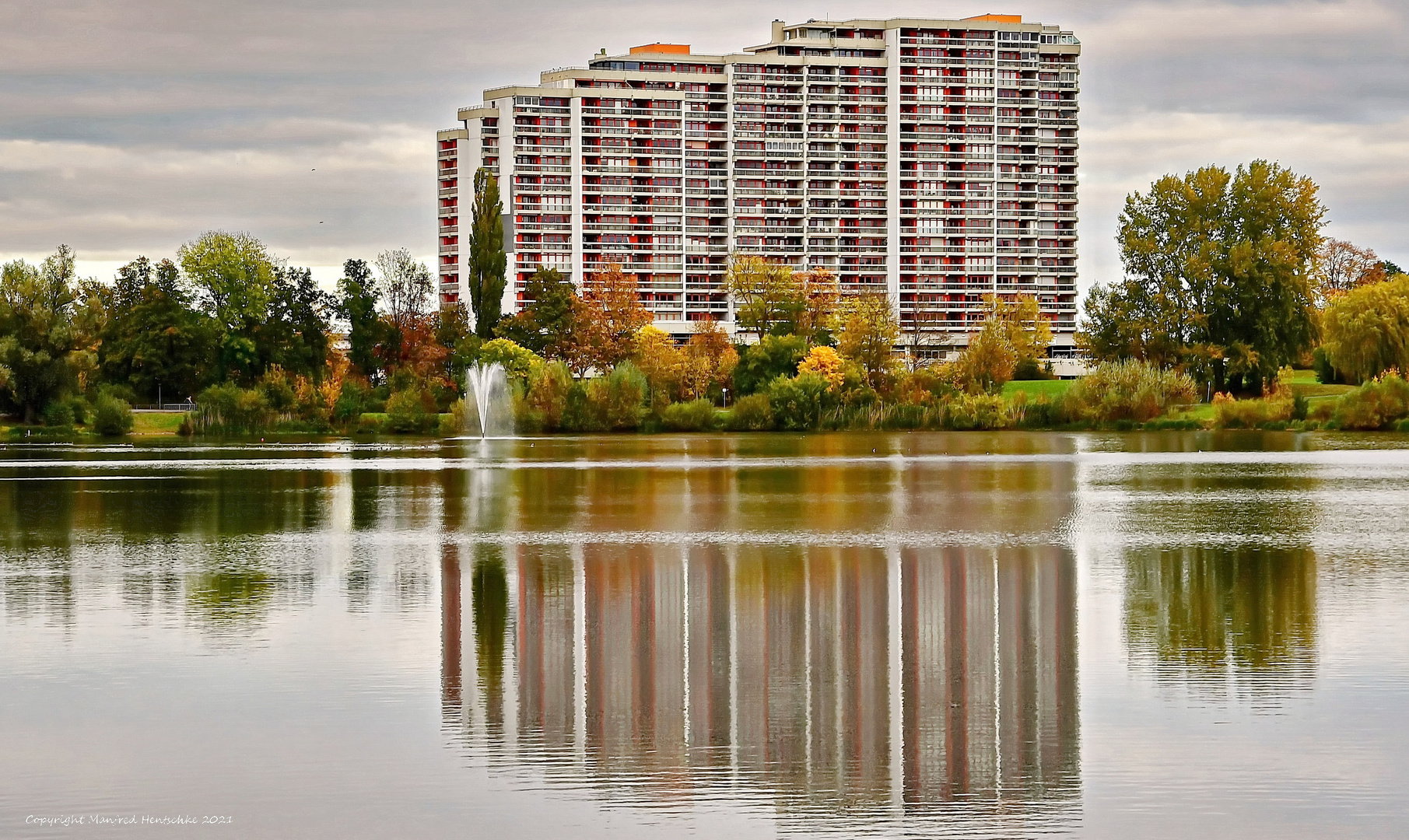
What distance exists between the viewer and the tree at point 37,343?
96.5m

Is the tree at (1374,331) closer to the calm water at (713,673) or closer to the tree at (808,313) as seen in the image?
the tree at (808,313)

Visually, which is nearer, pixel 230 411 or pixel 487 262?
pixel 230 411

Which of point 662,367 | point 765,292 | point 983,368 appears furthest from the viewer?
point 765,292

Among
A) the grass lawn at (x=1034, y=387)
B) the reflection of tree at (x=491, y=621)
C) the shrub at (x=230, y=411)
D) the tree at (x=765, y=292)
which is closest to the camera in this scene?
the reflection of tree at (x=491, y=621)

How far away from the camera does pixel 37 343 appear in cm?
9881

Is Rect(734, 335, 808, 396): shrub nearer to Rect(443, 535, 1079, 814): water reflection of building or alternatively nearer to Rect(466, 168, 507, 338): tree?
Rect(466, 168, 507, 338): tree

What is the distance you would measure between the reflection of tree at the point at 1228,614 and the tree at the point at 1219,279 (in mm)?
86327

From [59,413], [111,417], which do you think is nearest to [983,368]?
[111,417]

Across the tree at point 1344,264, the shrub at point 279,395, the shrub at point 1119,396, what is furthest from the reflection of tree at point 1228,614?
the tree at point 1344,264

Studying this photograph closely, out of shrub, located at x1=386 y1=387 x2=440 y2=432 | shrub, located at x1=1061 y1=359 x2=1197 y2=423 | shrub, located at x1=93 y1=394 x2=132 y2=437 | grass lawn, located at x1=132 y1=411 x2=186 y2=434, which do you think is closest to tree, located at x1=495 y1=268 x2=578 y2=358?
shrub, located at x1=386 y1=387 x2=440 y2=432

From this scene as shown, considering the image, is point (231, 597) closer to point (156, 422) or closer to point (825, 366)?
point (825, 366)

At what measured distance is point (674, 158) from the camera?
19362 centimetres

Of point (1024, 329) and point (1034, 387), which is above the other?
point (1024, 329)

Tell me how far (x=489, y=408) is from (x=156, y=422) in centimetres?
2346
